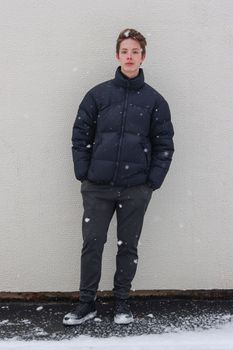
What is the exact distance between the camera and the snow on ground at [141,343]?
2994mm

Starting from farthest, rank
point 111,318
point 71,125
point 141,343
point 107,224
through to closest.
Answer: point 71,125 → point 111,318 → point 107,224 → point 141,343

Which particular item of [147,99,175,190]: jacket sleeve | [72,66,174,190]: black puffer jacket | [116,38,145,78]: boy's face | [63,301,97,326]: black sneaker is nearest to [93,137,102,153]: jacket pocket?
[72,66,174,190]: black puffer jacket

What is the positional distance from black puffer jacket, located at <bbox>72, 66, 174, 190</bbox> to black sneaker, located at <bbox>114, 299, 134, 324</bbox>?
923mm

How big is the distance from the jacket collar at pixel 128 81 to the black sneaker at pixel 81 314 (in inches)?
63.8

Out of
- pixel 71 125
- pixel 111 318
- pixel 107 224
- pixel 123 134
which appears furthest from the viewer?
pixel 71 125

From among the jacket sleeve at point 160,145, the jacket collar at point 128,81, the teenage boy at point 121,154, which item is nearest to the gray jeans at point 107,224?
the teenage boy at point 121,154

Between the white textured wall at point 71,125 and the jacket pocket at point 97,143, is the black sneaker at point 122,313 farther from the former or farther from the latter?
the jacket pocket at point 97,143

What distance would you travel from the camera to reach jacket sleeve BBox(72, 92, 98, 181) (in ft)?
10.5

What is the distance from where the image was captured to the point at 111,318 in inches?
134

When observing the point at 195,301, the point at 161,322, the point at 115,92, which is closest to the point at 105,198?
the point at 115,92

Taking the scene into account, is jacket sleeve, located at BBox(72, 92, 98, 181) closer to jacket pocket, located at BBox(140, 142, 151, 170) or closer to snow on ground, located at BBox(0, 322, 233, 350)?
jacket pocket, located at BBox(140, 142, 151, 170)

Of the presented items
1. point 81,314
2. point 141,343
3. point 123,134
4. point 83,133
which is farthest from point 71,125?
point 141,343

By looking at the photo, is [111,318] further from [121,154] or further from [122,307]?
[121,154]

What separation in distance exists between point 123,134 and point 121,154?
0.46 feet
